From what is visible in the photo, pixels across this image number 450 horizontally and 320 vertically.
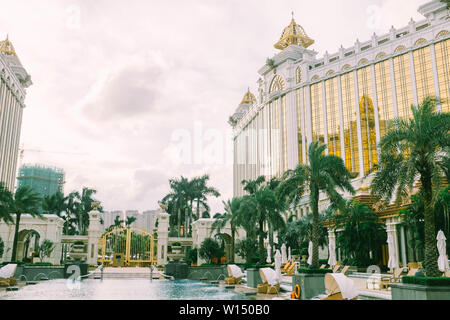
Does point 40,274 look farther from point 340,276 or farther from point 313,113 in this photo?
point 313,113

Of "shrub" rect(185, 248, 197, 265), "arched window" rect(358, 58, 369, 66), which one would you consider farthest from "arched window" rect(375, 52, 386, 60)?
"shrub" rect(185, 248, 197, 265)

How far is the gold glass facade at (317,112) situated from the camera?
6800cm

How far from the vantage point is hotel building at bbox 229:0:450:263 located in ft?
187

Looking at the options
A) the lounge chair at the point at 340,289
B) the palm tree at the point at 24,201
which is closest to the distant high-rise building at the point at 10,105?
the palm tree at the point at 24,201

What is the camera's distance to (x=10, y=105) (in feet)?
240

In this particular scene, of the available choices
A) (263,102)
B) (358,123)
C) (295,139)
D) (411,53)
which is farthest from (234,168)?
(411,53)

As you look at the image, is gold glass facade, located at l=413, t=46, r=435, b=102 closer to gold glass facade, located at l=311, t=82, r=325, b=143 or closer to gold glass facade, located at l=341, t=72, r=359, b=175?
gold glass facade, located at l=341, t=72, r=359, b=175

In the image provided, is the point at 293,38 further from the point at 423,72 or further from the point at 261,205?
the point at 261,205

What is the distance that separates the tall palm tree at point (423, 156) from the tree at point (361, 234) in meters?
14.7

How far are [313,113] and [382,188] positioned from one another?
5625 cm

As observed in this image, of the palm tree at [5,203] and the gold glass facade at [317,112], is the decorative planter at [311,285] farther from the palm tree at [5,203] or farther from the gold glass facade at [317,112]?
the gold glass facade at [317,112]

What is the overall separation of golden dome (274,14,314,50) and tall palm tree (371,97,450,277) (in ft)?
221

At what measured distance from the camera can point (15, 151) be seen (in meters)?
80.2
